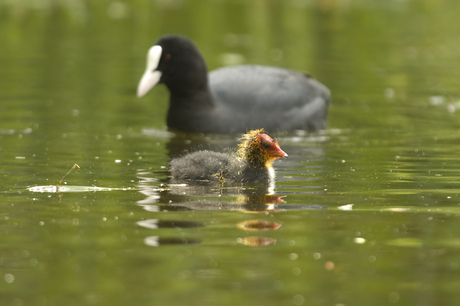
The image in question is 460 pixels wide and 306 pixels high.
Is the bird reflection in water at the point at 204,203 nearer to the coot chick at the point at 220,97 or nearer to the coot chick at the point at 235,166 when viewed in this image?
the coot chick at the point at 235,166

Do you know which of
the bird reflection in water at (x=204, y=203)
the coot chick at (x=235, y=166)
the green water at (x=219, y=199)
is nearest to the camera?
the green water at (x=219, y=199)

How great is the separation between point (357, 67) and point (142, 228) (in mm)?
10854

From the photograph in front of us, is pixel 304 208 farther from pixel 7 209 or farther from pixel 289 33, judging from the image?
pixel 289 33

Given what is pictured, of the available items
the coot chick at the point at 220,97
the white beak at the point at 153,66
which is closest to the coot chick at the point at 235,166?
the coot chick at the point at 220,97

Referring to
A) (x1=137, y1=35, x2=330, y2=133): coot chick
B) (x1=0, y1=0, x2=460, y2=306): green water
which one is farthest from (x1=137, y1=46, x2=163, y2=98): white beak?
(x1=0, y1=0, x2=460, y2=306): green water

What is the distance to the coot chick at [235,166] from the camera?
7.43 meters

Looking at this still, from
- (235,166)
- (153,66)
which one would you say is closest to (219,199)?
(235,166)

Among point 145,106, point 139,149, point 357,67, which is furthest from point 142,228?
point 357,67

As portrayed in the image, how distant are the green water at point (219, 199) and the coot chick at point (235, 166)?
6.6 inches

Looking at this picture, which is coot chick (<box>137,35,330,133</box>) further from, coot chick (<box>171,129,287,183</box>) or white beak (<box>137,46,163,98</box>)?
coot chick (<box>171,129,287,183</box>)

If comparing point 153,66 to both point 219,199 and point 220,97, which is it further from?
point 219,199

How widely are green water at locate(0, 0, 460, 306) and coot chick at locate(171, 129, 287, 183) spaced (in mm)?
168

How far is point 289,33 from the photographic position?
20.1 metres

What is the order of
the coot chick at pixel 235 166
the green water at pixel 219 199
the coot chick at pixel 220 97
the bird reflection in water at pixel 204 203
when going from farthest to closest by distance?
the coot chick at pixel 220 97 → the coot chick at pixel 235 166 → the bird reflection in water at pixel 204 203 → the green water at pixel 219 199
